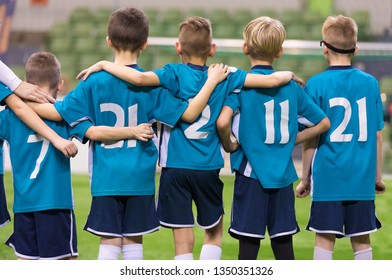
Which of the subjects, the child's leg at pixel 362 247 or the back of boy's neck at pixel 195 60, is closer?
the back of boy's neck at pixel 195 60

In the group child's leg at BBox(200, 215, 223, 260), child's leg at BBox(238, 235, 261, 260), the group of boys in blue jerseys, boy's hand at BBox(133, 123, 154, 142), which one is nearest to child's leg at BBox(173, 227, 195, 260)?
the group of boys in blue jerseys

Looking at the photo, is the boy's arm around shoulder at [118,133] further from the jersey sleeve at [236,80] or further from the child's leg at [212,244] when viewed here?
the child's leg at [212,244]

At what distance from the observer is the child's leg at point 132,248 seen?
3.55m

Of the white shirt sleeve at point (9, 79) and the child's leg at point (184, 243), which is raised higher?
the white shirt sleeve at point (9, 79)

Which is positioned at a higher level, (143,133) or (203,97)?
(203,97)

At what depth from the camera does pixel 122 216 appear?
3.53 m

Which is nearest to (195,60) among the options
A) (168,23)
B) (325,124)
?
(325,124)

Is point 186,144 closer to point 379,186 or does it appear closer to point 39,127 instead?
point 39,127

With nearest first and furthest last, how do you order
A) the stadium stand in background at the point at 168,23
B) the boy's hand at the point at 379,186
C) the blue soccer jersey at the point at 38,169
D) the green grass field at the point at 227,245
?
the blue soccer jersey at the point at 38,169 → the boy's hand at the point at 379,186 → the green grass field at the point at 227,245 → the stadium stand in background at the point at 168,23

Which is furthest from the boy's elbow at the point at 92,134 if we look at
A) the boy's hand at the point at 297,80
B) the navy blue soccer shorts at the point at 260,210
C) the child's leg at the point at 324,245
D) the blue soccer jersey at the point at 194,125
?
the child's leg at the point at 324,245

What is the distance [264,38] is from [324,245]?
1.04 meters

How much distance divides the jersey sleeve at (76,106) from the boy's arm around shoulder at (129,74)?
0.06 metres
